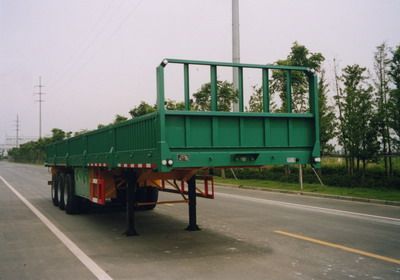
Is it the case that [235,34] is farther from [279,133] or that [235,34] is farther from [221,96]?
[279,133]

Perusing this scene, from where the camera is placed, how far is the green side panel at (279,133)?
8483mm

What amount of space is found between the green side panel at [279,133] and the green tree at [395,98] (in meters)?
11.5

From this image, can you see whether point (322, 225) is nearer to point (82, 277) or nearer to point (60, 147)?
point (82, 277)

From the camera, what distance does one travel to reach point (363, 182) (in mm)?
20312

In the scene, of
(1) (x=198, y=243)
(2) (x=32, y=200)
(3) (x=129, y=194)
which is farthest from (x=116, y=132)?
(2) (x=32, y=200)

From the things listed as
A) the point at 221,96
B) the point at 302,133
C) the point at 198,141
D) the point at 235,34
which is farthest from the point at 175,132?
the point at 235,34

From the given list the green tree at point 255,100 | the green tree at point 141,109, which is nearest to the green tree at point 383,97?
the green tree at point 255,100

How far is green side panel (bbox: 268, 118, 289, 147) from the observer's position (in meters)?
8.48

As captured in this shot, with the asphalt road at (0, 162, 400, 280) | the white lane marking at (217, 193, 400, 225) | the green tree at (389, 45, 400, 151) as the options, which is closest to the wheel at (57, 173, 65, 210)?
the asphalt road at (0, 162, 400, 280)

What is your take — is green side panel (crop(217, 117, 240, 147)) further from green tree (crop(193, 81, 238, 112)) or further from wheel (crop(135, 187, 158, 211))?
green tree (crop(193, 81, 238, 112))

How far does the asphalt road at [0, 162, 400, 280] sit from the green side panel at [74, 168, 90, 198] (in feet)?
2.36

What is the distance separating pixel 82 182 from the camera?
1246cm

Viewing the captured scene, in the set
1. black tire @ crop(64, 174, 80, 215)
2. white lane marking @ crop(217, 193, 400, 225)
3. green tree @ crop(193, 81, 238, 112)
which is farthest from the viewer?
green tree @ crop(193, 81, 238, 112)

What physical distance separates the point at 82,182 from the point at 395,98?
12630mm
